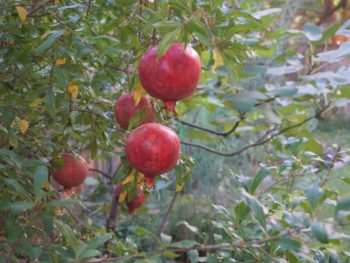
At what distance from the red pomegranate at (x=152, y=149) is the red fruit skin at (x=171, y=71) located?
9 cm

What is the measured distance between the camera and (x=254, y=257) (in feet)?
3.14

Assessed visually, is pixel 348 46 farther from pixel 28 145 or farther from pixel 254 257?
pixel 28 145

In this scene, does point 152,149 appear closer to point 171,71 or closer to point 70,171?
point 171,71

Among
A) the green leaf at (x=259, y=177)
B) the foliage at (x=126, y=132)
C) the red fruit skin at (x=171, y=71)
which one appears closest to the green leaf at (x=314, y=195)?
the foliage at (x=126, y=132)

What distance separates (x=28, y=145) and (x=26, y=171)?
272 millimetres

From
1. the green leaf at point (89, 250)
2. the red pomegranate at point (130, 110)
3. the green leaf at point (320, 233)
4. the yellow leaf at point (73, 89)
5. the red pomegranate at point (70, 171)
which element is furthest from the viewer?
the red pomegranate at point (70, 171)

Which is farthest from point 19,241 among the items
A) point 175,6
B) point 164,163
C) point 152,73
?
point 175,6

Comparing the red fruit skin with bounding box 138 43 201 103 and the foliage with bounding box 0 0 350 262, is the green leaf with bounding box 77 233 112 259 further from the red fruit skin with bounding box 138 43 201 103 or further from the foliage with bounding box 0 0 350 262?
the red fruit skin with bounding box 138 43 201 103

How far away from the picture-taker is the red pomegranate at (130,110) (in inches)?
43.1

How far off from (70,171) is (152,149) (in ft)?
1.78

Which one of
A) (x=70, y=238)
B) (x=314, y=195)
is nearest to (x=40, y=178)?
(x=70, y=238)

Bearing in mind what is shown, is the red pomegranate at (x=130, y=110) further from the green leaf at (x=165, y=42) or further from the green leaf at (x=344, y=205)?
the green leaf at (x=344, y=205)

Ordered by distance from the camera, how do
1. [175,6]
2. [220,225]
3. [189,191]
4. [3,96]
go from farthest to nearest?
[189,191], [3,96], [220,225], [175,6]

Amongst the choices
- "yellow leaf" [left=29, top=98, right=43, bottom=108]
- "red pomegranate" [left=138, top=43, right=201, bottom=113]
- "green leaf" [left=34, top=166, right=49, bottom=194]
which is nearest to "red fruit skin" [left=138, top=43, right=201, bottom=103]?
"red pomegranate" [left=138, top=43, right=201, bottom=113]
